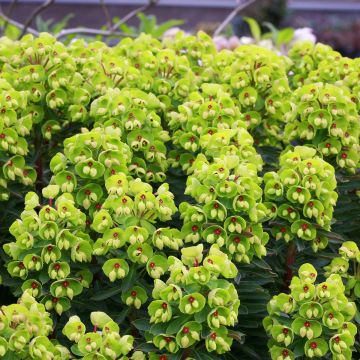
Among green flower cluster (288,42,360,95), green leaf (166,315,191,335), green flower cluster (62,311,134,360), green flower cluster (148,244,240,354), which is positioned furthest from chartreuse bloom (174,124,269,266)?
green flower cluster (288,42,360,95)

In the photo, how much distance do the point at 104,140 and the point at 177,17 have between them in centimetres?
1502

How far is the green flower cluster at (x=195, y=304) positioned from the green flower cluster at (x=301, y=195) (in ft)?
1.20

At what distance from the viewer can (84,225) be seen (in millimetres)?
2330

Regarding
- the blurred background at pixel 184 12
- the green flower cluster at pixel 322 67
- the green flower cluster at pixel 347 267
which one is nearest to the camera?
the green flower cluster at pixel 347 267

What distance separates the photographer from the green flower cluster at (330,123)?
8.65ft

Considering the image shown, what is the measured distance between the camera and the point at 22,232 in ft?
7.41

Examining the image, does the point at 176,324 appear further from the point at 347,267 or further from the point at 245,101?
the point at 245,101

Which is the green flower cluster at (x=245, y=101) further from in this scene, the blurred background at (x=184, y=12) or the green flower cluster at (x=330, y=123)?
the blurred background at (x=184, y=12)

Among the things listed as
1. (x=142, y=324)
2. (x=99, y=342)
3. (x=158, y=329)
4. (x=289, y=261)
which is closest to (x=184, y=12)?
(x=289, y=261)

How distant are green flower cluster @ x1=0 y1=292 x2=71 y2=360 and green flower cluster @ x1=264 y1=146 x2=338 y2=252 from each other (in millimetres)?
794

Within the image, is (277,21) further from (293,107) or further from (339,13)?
(293,107)

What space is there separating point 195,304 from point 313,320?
363mm

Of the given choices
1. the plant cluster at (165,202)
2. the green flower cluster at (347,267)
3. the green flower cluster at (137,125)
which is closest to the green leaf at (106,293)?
the plant cluster at (165,202)

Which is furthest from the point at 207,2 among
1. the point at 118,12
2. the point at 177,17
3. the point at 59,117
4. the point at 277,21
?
the point at 59,117
